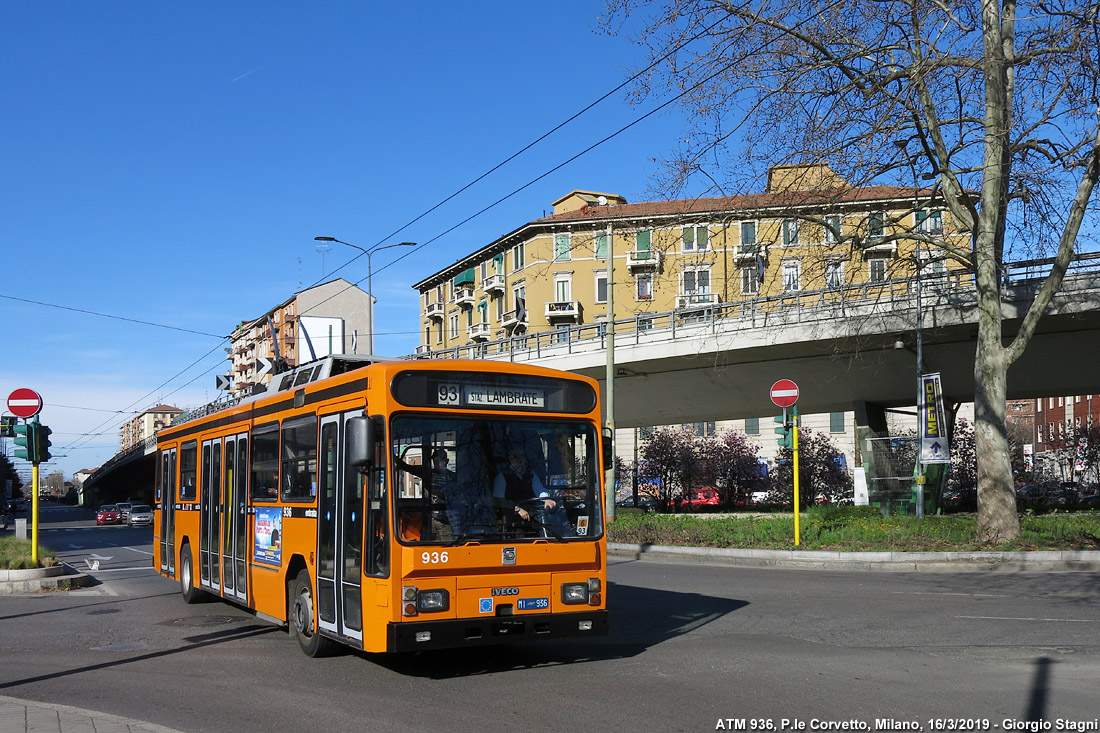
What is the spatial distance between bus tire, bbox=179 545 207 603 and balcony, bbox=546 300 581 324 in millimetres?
58797

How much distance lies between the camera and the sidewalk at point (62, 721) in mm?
6523

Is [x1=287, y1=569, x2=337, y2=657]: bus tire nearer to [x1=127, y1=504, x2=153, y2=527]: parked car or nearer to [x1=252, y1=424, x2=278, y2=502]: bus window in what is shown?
[x1=252, y1=424, x2=278, y2=502]: bus window

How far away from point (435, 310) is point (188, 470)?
77.9 m

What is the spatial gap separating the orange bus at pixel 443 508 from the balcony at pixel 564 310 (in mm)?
63344

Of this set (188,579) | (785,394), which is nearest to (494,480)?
(188,579)

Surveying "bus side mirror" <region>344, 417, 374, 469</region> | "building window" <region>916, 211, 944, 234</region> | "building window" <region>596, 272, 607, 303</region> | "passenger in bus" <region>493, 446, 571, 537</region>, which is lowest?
"passenger in bus" <region>493, 446, 571, 537</region>

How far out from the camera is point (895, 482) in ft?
109

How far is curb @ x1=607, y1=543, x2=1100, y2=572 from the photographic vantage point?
59.4ft

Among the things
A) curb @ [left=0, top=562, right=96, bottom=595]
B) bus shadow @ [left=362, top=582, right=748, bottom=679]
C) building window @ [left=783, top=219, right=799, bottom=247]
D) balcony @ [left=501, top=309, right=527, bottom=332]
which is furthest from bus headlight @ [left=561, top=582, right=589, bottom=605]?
balcony @ [left=501, top=309, right=527, bottom=332]

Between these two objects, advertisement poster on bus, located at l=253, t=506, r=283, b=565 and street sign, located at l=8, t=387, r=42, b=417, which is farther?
street sign, located at l=8, t=387, r=42, b=417

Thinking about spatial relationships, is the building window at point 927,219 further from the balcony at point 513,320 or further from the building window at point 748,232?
the balcony at point 513,320

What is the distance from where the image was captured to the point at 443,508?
8.41m

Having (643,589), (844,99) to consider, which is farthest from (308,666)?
(844,99)

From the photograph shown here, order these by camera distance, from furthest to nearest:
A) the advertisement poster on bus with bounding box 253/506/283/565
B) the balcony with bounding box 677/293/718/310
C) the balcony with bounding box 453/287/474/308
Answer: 1. the balcony with bounding box 453/287/474/308
2. the balcony with bounding box 677/293/718/310
3. the advertisement poster on bus with bounding box 253/506/283/565
